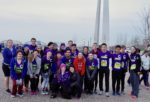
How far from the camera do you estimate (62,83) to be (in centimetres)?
992

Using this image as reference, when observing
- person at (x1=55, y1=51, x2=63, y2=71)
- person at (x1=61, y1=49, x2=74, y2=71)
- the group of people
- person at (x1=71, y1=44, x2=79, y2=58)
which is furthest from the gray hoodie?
person at (x1=71, y1=44, x2=79, y2=58)

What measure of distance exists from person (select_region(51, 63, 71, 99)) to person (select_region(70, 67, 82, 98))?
0.14 meters

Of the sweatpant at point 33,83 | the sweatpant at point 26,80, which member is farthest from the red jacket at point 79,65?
the sweatpant at point 26,80

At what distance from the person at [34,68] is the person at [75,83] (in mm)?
1159

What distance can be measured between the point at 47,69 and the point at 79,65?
1.11 metres

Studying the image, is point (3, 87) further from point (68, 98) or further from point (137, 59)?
point (137, 59)

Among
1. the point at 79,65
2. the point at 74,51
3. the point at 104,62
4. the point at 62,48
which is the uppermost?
the point at 62,48

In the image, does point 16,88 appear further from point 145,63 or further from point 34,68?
point 145,63

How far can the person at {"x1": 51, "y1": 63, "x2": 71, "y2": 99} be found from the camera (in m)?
9.71

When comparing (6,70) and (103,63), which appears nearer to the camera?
(6,70)

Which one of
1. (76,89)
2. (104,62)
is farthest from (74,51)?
(76,89)

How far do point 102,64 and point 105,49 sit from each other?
546 millimetres

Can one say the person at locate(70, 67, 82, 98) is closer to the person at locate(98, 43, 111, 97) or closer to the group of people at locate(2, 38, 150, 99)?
the group of people at locate(2, 38, 150, 99)

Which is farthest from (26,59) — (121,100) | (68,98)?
(121,100)
